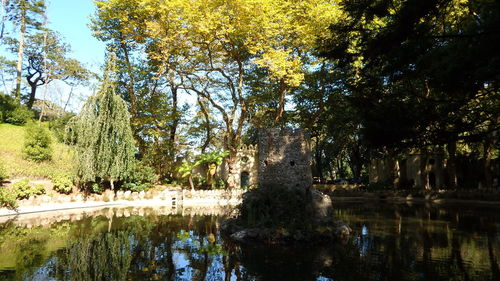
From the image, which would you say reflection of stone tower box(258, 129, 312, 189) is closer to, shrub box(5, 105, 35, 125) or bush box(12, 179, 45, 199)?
bush box(12, 179, 45, 199)

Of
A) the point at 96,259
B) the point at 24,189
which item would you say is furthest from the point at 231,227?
the point at 24,189

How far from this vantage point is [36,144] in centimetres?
1966

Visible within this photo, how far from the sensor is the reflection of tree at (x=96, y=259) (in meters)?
5.76

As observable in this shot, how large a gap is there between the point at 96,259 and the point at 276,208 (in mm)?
5480

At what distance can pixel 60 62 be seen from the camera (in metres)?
33.2

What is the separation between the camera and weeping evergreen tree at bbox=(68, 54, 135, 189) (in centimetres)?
1873

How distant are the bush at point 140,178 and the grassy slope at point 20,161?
12.3 ft

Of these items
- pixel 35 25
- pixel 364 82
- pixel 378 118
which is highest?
pixel 35 25

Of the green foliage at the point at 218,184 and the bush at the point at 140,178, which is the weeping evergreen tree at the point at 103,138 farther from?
the green foliage at the point at 218,184

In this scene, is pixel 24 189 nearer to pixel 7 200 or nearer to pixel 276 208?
pixel 7 200

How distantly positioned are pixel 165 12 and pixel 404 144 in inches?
689

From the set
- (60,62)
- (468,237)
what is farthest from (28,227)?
(60,62)

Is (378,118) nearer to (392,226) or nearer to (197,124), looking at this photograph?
(392,226)

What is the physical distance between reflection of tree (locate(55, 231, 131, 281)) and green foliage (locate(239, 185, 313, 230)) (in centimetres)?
388
